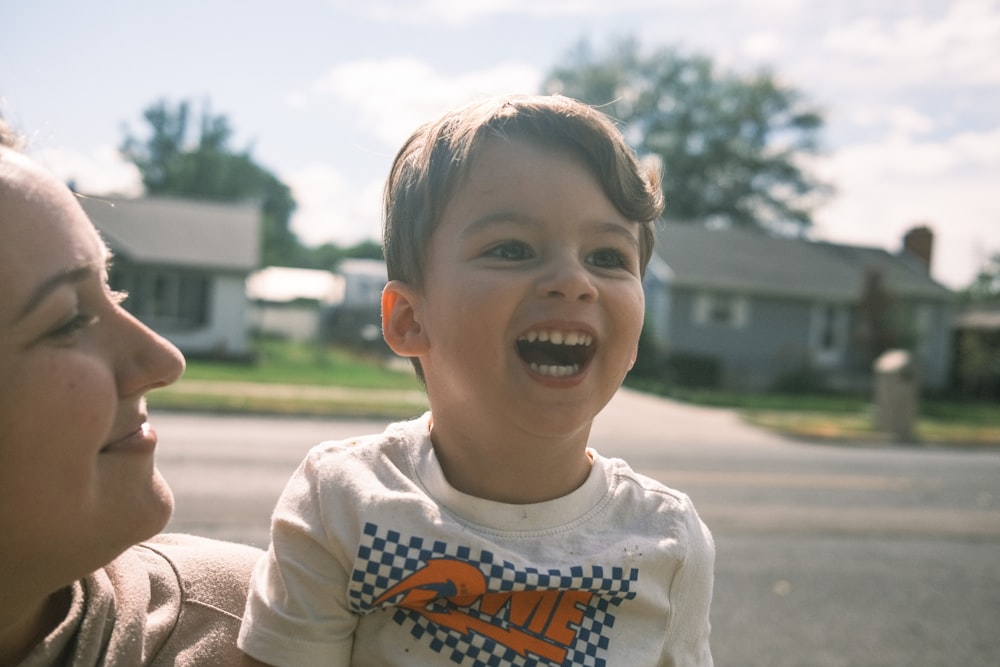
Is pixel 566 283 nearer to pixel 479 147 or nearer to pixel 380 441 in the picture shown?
pixel 479 147

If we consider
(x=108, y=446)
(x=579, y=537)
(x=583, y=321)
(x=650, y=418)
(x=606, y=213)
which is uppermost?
(x=606, y=213)

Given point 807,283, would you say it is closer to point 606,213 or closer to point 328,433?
point 328,433

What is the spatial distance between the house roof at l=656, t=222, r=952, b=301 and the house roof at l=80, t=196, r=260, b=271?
14.8 metres

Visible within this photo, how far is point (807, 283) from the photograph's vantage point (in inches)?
1347

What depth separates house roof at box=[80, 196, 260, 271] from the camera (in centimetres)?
2842

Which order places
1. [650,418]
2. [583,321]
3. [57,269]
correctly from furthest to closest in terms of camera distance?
1. [650,418]
2. [583,321]
3. [57,269]

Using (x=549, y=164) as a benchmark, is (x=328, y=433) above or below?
below

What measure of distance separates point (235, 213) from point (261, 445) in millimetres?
23521

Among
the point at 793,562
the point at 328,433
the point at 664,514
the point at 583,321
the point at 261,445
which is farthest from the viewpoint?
the point at 328,433

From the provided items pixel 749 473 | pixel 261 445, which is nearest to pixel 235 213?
pixel 261 445

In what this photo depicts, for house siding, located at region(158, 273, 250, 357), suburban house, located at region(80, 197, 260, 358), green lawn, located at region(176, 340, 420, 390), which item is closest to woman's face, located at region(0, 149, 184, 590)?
green lawn, located at region(176, 340, 420, 390)

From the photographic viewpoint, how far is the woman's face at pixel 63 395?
1139 millimetres

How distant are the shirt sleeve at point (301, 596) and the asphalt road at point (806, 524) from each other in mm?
4135

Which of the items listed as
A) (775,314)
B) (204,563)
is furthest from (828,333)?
(204,563)
